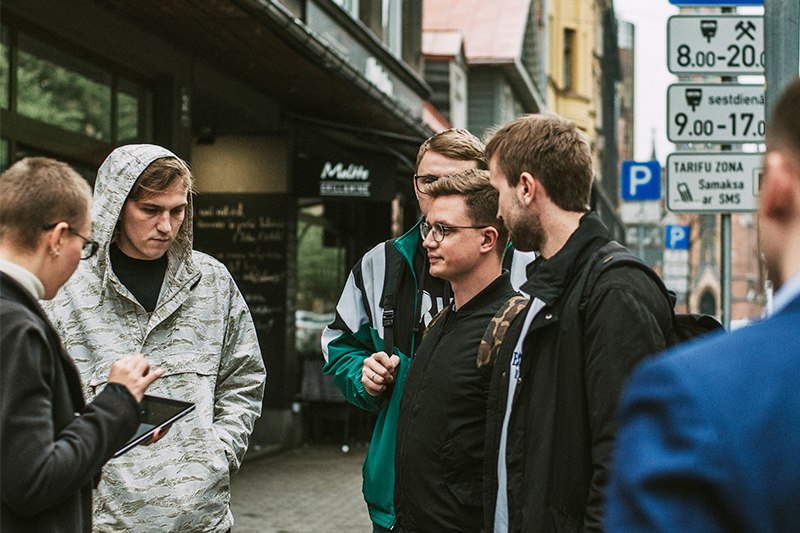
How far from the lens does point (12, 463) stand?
6.11 feet

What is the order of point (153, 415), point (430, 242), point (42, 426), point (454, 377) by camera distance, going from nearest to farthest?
point (42, 426), point (153, 415), point (454, 377), point (430, 242)

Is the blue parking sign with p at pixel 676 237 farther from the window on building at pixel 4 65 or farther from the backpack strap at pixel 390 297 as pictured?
the backpack strap at pixel 390 297

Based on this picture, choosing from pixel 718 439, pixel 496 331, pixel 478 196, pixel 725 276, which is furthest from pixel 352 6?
pixel 718 439

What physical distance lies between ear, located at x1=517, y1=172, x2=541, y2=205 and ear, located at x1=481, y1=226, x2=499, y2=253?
0.56 m

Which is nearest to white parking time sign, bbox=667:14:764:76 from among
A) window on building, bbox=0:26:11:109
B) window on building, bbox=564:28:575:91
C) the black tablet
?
window on building, bbox=0:26:11:109

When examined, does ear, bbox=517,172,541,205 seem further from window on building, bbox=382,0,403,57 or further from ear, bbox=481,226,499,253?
window on building, bbox=382,0,403,57

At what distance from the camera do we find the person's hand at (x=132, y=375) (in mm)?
2150

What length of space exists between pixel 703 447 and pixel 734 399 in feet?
0.22

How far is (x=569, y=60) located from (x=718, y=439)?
35247mm

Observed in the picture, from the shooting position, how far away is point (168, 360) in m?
2.84

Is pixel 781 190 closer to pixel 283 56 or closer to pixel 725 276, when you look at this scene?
pixel 725 276

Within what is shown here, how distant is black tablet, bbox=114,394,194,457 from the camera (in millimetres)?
2412

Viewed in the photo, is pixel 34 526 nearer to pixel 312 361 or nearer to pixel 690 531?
pixel 690 531

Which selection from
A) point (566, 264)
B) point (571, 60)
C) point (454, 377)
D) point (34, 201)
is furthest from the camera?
point (571, 60)
